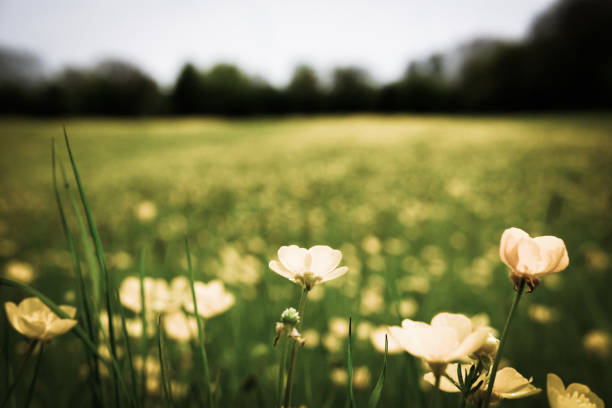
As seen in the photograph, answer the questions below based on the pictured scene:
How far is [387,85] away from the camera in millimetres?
24219

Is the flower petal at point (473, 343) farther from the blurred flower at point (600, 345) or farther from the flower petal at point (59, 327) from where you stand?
the blurred flower at point (600, 345)

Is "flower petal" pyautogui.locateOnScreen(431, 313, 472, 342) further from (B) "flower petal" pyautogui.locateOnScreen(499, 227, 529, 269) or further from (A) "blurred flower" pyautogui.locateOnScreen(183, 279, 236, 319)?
→ (A) "blurred flower" pyautogui.locateOnScreen(183, 279, 236, 319)

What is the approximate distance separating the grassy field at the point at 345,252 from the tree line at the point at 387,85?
52.7ft

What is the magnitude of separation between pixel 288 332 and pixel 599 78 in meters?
22.0

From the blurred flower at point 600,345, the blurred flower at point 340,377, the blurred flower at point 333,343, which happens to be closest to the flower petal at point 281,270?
the blurred flower at point 340,377

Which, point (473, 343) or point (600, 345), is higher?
point (473, 343)

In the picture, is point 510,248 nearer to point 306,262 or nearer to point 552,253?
point 552,253

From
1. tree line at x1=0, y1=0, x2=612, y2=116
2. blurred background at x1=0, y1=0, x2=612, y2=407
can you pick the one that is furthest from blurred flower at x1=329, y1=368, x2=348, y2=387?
tree line at x1=0, y1=0, x2=612, y2=116

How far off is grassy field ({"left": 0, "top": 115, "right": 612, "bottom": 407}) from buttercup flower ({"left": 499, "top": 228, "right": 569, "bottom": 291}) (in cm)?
15

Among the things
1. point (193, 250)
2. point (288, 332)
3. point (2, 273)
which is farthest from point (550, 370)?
point (2, 273)

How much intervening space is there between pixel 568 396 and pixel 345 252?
4.75 ft

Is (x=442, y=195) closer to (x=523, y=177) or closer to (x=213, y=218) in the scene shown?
(x=523, y=177)

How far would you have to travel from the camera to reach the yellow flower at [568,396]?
0.24m

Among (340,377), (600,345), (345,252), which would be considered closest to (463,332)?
(340,377)
